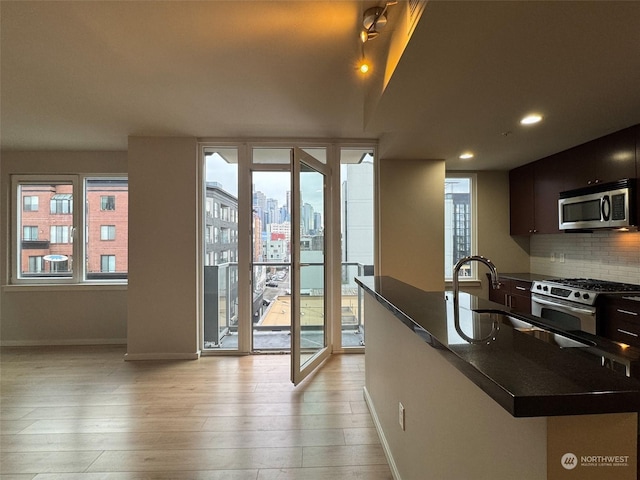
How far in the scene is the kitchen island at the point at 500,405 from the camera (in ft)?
2.12

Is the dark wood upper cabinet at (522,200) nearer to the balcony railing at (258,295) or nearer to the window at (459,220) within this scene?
the window at (459,220)

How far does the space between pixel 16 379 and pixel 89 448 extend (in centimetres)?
177

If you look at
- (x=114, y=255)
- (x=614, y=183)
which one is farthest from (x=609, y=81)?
(x=114, y=255)

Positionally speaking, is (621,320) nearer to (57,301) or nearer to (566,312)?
(566,312)

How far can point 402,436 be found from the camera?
1683mm

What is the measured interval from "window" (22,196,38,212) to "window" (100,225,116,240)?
0.89 metres

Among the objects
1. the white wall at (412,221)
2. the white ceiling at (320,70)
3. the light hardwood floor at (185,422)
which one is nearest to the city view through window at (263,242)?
the white wall at (412,221)

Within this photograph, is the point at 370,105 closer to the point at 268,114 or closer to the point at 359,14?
the point at 359,14

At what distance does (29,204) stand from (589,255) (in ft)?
22.2

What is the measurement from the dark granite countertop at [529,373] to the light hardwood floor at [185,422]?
125 centimetres

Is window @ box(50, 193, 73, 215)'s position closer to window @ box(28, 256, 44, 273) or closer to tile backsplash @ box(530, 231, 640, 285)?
window @ box(28, 256, 44, 273)

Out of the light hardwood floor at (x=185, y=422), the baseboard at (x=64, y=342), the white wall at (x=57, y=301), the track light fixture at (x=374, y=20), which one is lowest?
the light hardwood floor at (x=185, y=422)

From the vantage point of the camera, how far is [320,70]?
7.56ft

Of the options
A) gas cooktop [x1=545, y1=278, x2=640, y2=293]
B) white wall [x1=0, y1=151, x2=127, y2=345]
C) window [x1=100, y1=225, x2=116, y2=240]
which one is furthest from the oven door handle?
window [x1=100, y1=225, x2=116, y2=240]
